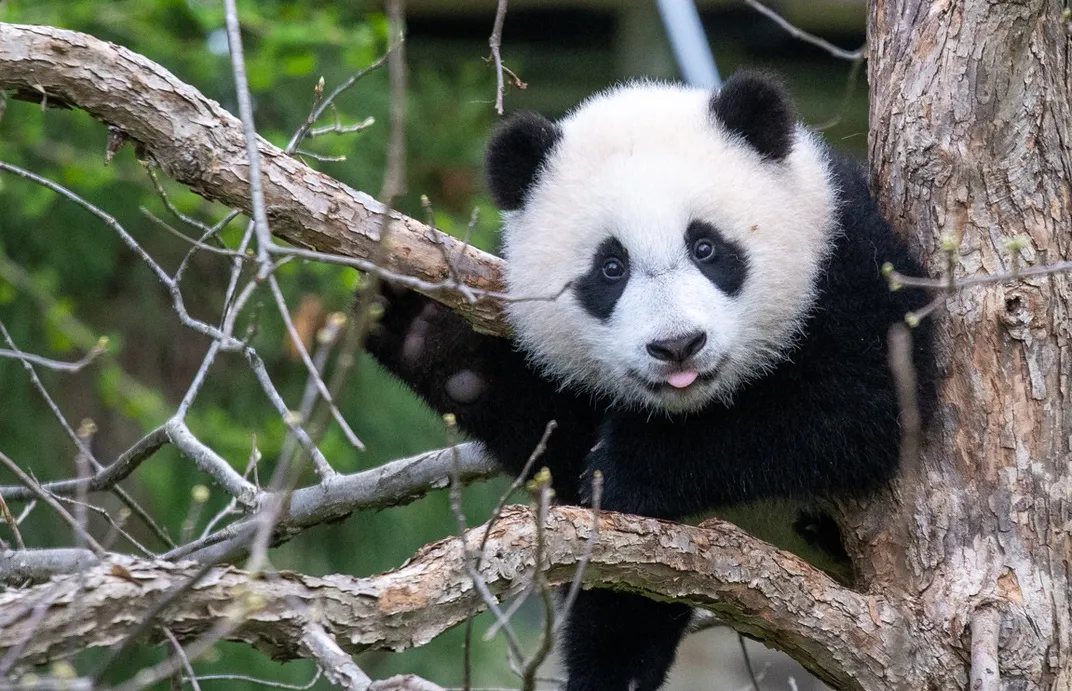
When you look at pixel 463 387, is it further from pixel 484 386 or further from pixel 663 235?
pixel 663 235

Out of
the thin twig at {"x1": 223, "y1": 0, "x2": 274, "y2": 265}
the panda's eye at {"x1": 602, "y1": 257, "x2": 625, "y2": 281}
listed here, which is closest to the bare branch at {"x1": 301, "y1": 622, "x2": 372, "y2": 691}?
the thin twig at {"x1": 223, "y1": 0, "x2": 274, "y2": 265}

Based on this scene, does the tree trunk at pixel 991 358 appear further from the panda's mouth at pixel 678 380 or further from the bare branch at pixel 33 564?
the bare branch at pixel 33 564

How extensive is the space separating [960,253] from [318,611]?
84.6 inches

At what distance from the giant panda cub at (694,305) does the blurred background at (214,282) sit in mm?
2203

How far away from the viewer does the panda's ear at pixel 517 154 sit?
12.5 ft

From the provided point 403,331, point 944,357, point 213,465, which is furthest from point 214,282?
point 944,357

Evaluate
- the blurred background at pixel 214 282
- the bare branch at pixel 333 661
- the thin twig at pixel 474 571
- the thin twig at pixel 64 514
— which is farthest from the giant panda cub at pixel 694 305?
the blurred background at pixel 214 282

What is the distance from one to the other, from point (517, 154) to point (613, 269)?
0.52 m

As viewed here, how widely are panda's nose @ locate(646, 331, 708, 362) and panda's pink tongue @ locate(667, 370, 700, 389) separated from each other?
68mm

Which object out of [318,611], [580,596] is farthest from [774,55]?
[318,611]

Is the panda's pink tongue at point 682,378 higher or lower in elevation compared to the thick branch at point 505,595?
higher

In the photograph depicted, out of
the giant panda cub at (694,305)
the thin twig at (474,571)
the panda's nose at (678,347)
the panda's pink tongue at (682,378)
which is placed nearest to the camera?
the thin twig at (474,571)

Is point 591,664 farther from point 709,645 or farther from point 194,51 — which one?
point 709,645

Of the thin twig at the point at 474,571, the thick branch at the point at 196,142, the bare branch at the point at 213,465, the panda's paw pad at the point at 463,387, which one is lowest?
the thin twig at the point at 474,571
